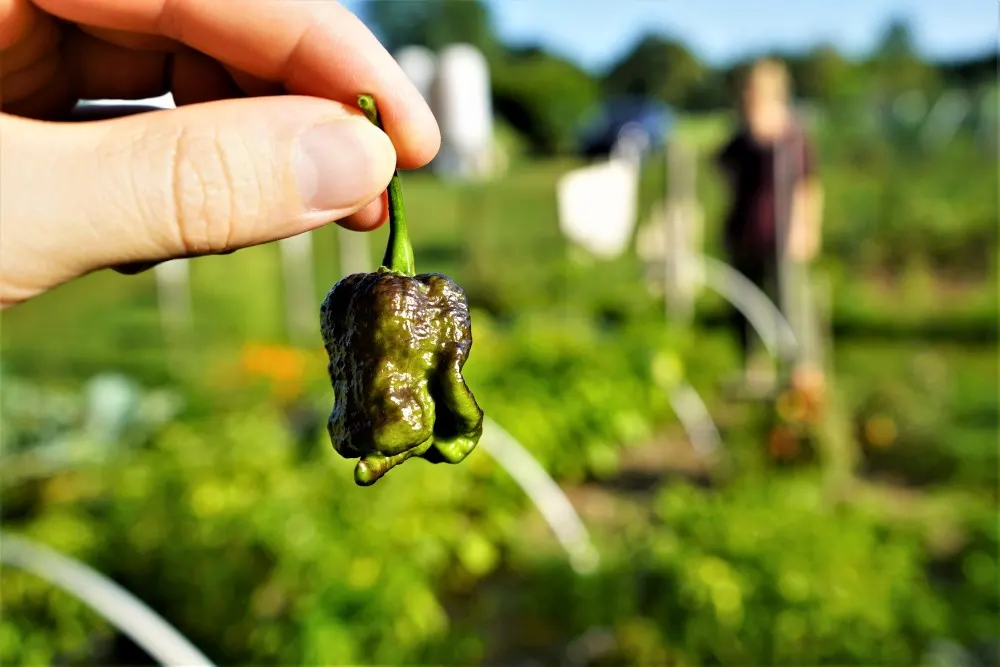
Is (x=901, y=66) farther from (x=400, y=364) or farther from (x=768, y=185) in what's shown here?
(x=400, y=364)

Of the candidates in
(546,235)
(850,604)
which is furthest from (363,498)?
(546,235)

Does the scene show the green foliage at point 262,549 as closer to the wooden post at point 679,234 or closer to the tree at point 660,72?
the wooden post at point 679,234

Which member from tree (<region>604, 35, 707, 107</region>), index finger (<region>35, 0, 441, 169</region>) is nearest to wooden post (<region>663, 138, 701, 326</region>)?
tree (<region>604, 35, 707, 107</region>)

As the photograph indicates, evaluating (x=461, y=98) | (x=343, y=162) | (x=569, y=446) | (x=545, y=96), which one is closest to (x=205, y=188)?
(x=343, y=162)

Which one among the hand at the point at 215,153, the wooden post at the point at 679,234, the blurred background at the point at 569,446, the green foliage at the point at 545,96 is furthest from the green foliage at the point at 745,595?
the green foliage at the point at 545,96

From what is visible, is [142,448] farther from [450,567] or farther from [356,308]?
[356,308]

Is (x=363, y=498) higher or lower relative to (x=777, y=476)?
higher
